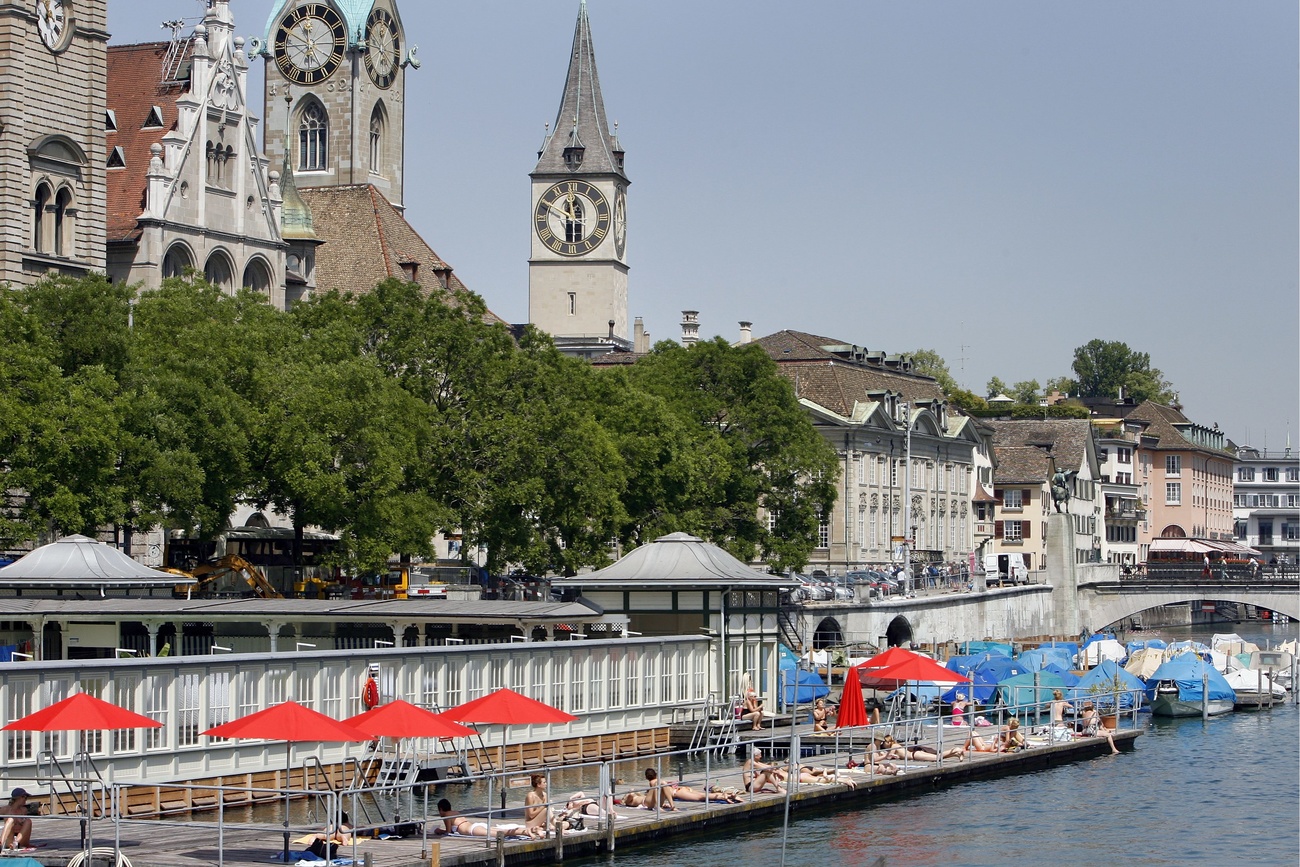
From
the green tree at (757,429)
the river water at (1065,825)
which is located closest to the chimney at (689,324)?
the green tree at (757,429)

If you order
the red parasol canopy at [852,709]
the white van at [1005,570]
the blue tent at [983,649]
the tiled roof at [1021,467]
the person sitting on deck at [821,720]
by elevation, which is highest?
the tiled roof at [1021,467]

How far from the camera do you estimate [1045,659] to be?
8981cm

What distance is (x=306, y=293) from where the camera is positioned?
102 meters

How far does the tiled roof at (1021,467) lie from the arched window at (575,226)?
33807 millimetres

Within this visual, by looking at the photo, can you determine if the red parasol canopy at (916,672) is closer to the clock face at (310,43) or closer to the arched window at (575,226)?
the clock face at (310,43)

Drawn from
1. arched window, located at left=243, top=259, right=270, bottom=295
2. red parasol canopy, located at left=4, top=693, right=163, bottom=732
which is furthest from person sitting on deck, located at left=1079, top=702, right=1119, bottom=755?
arched window, located at left=243, top=259, right=270, bottom=295

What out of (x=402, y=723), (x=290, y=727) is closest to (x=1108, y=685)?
(x=402, y=723)

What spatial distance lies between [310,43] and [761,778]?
95.0 m

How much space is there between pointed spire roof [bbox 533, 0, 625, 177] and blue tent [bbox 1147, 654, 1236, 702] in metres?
82.7

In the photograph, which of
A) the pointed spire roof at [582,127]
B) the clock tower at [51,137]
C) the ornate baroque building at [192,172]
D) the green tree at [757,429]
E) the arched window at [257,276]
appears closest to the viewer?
the clock tower at [51,137]

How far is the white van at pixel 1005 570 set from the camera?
125488 millimetres

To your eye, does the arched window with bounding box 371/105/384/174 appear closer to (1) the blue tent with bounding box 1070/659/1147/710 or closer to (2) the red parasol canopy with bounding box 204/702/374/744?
(1) the blue tent with bounding box 1070/659/1147/710

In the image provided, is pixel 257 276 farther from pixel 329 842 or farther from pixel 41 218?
pixel 329 842

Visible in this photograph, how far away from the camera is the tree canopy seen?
63594 mm
